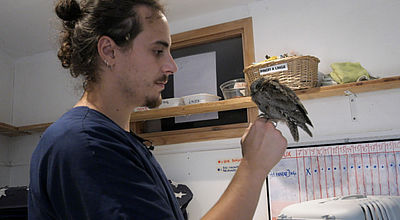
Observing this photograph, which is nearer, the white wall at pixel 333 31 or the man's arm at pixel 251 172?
the man's arm at pixel 251 172

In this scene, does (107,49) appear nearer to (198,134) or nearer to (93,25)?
(93,25)

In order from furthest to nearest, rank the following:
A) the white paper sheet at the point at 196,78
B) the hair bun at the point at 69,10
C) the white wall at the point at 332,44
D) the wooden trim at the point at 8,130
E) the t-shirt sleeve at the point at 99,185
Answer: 1. the wooden trim at the point at 8,130
2. the white paper sheet at the point at 196,78
3. the white wall at the point at 332,44
4. the hair bun at the point at 69,10
5. the t-shirt sleeve at the point at 99,185

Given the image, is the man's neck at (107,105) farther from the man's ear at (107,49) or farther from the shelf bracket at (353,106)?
the shelf bracket at (353,106)

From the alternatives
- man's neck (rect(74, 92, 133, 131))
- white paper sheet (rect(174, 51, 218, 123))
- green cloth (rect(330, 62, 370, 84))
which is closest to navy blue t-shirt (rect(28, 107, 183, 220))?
man's neck (rect(74, 92, 133, 131))

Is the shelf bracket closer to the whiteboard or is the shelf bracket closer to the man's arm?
the whiteboard

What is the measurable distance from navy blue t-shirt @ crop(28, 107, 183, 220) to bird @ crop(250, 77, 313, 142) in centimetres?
38

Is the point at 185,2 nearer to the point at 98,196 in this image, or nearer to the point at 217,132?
the point at 217,132

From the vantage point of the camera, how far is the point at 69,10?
83cm

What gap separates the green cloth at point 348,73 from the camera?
65.1 inches

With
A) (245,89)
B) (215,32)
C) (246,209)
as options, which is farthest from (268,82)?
(215,32)

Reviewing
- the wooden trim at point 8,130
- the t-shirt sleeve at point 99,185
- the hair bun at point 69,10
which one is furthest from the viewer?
the wooden trim at point 8,130

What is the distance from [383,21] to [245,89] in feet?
2.47

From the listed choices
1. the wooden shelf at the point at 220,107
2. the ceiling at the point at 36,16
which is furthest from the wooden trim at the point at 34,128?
the ceiling at the point at 36,16

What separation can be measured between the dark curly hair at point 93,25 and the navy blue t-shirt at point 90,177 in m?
0.20
